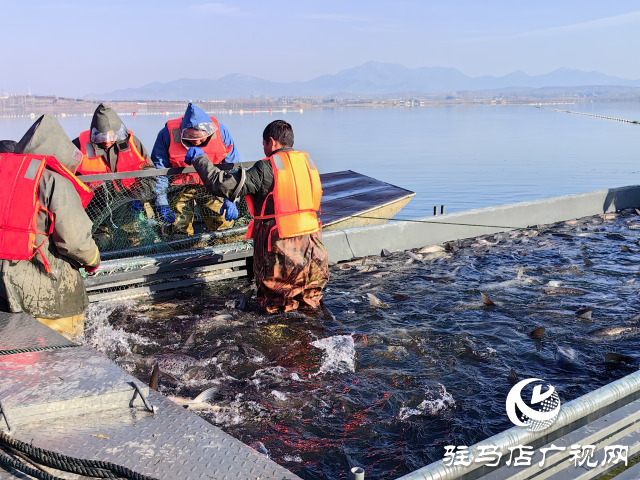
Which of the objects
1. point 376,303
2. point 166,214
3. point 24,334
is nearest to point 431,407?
point 376,303

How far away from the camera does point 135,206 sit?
25.0 feet

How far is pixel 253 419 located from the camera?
4621mm

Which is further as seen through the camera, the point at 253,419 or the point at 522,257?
the point at 522,257

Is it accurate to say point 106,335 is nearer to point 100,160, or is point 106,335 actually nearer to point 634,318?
point 100,160

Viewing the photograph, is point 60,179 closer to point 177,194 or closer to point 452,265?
point 177,194

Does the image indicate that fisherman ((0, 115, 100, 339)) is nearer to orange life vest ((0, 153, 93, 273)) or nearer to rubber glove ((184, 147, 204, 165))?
orange life vest ((0, 153, 93, 273))

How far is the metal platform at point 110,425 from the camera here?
2807 millimetres

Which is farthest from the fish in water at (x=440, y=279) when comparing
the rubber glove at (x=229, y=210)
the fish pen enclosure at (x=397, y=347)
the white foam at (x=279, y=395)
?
the white foam at (x=279, y=395)

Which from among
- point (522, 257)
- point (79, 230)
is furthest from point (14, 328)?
point (522, 257)

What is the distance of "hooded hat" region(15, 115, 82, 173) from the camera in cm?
473

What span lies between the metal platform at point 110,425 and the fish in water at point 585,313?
5.10 meters

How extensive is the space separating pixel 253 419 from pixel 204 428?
4.96ft

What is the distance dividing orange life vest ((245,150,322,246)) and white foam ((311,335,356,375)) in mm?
1237

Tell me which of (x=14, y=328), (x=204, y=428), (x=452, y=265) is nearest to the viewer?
(x=204, y=428)
